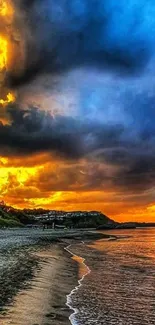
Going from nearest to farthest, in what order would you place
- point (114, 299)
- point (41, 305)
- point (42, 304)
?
1. point (41, 305)
2. point (42, 304)
3. point (114, 299)

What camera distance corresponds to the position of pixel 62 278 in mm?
26062

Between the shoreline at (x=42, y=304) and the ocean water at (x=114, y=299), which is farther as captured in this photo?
the ocean water at (x=114, y=299)

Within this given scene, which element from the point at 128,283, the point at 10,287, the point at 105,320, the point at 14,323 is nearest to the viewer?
the point at 14,323

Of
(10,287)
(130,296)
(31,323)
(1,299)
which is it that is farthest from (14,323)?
(130,296)

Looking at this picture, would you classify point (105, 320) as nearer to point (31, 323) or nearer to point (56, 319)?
point (56, 319)

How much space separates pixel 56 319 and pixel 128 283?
41.8ft

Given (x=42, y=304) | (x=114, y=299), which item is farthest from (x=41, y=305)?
(x=114, y=299)

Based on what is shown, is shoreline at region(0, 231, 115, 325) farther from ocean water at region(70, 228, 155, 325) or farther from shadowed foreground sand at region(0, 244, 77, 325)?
ocean water at region(70, 228, 155, 325)

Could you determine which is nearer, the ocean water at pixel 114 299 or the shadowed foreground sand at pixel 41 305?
the shadowed foreground sand at pixel 41 305

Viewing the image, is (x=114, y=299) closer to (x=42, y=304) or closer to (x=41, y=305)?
(x=42, y=304)

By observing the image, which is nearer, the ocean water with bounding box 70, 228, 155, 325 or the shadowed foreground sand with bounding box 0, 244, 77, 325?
the shadowed foreground sand with bounding box 0, 244, 77, 325

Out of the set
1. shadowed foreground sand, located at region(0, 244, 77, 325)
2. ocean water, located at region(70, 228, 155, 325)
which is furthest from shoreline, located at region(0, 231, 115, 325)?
ocean water, located at region(70, 228, 155, 325)

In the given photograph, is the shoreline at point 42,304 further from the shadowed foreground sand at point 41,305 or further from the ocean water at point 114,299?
the ocean water at point 114,299

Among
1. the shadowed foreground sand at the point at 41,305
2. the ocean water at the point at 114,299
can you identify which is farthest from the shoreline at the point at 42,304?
the ocean water at the point at 114,299
